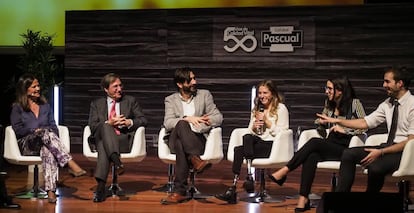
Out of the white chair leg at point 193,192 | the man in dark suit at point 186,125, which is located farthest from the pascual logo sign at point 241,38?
the white chair leg at point 193,192

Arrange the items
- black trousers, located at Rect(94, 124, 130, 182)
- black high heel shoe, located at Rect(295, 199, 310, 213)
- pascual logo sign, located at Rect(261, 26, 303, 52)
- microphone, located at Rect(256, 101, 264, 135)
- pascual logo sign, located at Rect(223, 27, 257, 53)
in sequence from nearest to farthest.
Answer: black high heel shoe, located at Rect(295, 199, 310, 213), black trousers, located at Rect(94, 124, 130, 182), microphone, located at Rect(256, 101, 264, 135), pascual logo sign, located at Rect(261, 26, 303, 52), pascual logo sign, located at Rect(223, 27, 257, 53)

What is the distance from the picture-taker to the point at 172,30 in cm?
828

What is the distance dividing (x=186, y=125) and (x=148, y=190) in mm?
1004

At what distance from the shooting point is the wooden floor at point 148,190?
18.1 ft

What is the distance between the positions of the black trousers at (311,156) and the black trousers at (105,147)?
163 centimetres

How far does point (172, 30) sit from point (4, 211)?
3725 millimetres

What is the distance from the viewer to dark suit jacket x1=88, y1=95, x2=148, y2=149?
6.18 m

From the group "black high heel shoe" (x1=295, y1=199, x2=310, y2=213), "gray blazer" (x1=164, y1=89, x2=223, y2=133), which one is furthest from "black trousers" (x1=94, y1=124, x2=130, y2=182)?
"black high heel shoe" (x1=295, y1=199, x2=310, y2=213)

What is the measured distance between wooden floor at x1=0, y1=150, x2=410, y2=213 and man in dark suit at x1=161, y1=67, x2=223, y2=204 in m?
0.29

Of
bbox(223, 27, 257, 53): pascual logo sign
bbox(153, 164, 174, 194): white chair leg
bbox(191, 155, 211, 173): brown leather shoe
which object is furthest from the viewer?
bbox(223, 27, 257, 53): pascual logo sign

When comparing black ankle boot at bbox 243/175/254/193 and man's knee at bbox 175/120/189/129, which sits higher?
man's knee at bbox 175/120/189/129

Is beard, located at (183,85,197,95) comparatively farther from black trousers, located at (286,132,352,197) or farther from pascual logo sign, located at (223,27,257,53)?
pascual logo sign, located at (223,27,257,53)

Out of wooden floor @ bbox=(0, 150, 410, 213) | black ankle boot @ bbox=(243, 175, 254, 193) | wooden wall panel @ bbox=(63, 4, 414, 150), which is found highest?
wooden wall panel @ bbox=(63, 4, 414, 150)

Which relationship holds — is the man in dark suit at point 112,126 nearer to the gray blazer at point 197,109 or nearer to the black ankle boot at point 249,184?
the gray blazer at point 197,109
